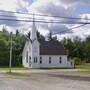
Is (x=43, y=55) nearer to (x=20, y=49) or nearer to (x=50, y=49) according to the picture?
(x=50, y=49)

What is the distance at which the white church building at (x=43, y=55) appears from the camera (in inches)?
1886

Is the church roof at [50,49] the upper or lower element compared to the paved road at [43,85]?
upper

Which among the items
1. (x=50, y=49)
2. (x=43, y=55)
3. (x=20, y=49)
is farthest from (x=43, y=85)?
(x=20, y=49)

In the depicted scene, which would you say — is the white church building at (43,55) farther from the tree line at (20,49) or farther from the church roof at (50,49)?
the tree line at (20,49)

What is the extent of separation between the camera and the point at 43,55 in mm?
48688

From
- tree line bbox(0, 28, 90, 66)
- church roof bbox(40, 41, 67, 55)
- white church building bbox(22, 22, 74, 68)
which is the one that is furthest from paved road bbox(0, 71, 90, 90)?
tree line bbox(0, 28, 90, 66)

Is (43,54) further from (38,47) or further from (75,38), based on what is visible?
(75,38)

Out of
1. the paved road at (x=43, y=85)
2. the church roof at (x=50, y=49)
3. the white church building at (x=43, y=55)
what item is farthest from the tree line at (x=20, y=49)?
the paved road at (x=43, y=85)

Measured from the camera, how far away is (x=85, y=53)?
8056cm

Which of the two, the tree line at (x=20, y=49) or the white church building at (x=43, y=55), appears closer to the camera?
the white church building at (x=43, y=55)

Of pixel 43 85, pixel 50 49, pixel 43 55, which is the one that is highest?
pixel 50 49

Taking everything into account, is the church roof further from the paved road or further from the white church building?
the paved road

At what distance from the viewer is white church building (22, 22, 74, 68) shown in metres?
47.9

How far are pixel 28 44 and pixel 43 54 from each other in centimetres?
502
